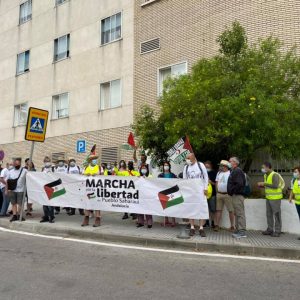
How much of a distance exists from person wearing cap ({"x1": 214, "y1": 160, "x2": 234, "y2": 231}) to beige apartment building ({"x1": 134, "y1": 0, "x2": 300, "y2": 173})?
3.25 m

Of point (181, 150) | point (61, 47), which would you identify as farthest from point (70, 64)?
point (181, 150)

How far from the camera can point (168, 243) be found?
26.2 feet

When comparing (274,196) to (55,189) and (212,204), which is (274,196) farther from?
(55,189)

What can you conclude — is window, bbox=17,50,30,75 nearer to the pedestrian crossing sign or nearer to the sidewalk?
the pedestrian crossing sign

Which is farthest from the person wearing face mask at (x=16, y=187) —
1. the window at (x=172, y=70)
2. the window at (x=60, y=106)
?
the window at (x=60, y=106)

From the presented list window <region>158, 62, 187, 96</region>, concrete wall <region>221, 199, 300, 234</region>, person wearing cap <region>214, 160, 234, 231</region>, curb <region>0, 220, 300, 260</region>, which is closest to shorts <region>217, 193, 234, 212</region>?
person wearing cap <region>214, 160, 234, 231</region>

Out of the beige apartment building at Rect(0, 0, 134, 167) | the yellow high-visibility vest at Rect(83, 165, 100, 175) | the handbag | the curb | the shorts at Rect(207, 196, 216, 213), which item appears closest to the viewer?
the curb

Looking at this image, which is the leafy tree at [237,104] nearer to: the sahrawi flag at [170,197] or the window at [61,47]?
the sahrawi flag at [170,197]

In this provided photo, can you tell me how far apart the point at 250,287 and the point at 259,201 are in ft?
14.3

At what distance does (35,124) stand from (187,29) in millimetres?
8241

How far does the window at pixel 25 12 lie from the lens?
77.6 feet

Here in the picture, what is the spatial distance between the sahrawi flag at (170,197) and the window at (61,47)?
1406cm

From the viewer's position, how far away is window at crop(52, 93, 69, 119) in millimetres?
20422

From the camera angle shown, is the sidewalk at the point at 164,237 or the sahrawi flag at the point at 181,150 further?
the sahrawi flag at the point at 181,150
